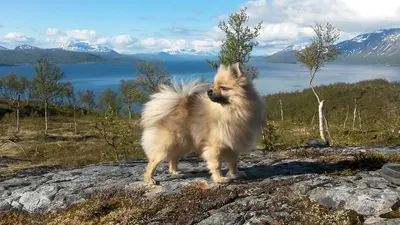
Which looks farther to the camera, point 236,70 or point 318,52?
point 318,52

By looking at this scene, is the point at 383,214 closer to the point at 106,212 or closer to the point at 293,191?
the point at 293,191

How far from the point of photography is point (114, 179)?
7.33 m

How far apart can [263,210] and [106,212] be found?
251cm

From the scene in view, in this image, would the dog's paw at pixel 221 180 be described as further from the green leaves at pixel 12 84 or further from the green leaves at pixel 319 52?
the green leaves at pixel 12 84

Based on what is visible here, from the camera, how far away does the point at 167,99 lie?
7000 mm

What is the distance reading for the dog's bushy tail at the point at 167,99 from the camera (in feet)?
22.8

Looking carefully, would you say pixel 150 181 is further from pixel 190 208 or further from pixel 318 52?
pixel 318 52

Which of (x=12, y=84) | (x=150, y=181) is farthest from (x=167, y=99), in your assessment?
(x=12, y=84)

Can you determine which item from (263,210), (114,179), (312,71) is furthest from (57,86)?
(263,210)

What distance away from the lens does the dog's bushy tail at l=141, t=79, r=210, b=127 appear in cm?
696

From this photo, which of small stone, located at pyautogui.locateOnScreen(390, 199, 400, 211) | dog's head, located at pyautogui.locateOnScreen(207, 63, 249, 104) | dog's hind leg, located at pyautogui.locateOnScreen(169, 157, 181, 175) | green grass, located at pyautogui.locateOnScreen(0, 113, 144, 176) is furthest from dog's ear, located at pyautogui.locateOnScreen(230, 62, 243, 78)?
green grass, located at pyautogui.locateOnScreen(0, 113, 144, 176)

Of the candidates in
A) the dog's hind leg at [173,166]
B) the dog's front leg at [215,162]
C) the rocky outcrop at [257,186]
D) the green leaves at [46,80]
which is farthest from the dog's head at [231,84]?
the green leaves at [46,80]

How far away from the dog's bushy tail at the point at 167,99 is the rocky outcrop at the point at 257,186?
1252 mm

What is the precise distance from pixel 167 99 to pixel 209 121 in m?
0.96
